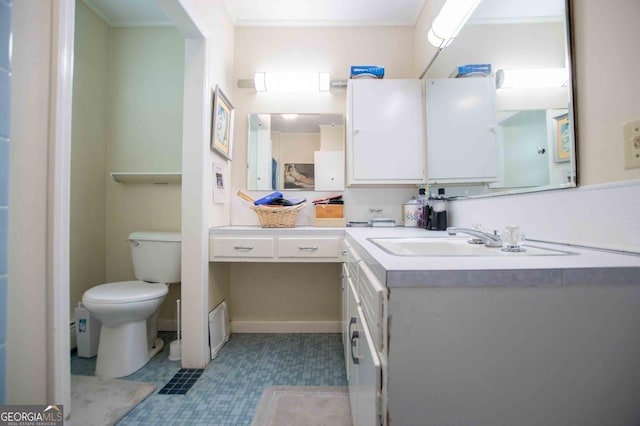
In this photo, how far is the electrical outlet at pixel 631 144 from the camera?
1.96 ft

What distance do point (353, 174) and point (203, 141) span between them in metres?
0.98

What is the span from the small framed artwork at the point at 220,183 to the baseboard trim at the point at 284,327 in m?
0.98

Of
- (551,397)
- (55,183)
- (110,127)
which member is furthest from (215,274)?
(551,397)

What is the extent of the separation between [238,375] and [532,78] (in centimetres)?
195

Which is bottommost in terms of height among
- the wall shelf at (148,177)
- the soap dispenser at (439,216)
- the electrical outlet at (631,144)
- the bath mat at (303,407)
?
the bath mat at (303,407)

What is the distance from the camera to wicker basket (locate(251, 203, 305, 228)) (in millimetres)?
1648

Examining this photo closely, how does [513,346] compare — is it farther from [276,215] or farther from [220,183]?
[220,183]

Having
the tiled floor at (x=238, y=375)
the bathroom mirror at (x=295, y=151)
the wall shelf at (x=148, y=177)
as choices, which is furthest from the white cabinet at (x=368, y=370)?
the wall shelf at (x=148, y=177)

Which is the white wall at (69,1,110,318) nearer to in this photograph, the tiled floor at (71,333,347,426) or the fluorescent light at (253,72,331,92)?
the tiled floor at (71,333,347,426)

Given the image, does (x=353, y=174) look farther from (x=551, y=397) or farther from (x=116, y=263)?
(x=116, y=263)

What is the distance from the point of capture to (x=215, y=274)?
5.54ft

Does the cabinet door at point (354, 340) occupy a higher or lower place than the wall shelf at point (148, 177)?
lower

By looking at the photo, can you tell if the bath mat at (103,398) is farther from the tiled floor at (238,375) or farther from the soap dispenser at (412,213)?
the soap dispenser at (412,213)

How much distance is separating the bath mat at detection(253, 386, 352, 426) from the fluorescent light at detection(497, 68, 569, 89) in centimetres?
152
